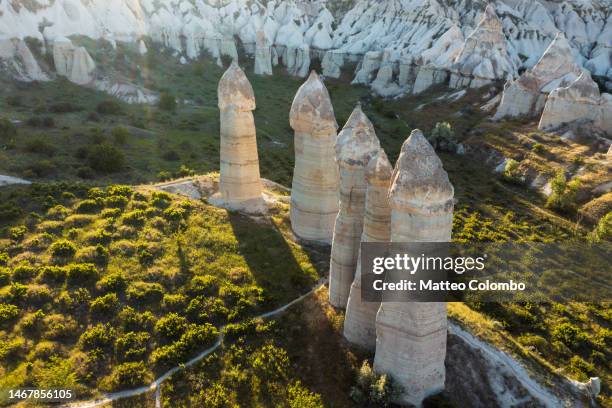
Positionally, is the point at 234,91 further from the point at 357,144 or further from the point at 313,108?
the point at 357,144

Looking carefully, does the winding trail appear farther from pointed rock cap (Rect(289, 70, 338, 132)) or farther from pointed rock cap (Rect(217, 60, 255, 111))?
pointed rock cap (Rect(217, 60, 255, 111))

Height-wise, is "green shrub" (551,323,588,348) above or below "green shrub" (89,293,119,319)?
below

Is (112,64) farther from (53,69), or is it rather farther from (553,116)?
(553,116)

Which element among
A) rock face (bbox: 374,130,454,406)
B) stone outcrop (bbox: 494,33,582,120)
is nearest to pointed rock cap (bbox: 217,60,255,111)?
rock face (bbox: 374,130,454,406)

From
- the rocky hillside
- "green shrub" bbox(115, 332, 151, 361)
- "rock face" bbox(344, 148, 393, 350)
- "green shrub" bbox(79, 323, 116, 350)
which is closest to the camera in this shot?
"rock face" bbox(344, 148, 393, 350)

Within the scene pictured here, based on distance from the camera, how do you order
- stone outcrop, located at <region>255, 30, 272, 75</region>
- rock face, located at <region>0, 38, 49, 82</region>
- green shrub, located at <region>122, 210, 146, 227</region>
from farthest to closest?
stone outcrop, located at <region>255, 30, 272, 75</region> → rock face, located at <region>0, 38, 49, 82</region> → green shrub, located at <region>122, 210, 146, 227</region>

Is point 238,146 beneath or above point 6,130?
above

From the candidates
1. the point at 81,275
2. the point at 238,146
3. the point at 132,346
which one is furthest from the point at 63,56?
the point at 132,346
